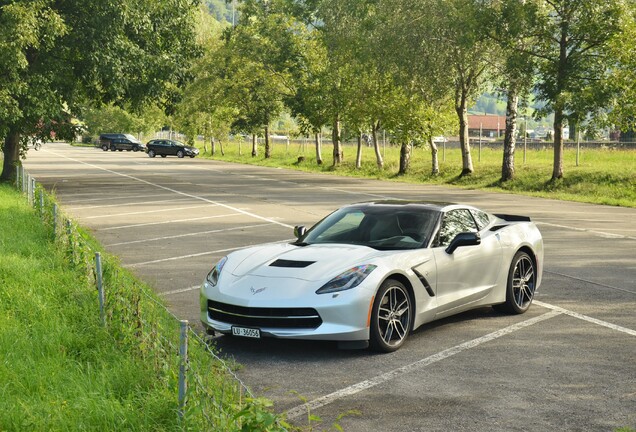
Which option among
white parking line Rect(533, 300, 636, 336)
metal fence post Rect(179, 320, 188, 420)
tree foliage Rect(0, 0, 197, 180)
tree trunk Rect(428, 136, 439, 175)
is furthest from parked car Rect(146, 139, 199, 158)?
metal fence post Rect(179, 320, 188, 420)

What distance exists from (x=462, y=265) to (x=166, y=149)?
73.5 m

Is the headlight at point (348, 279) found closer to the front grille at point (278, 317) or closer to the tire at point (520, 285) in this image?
the front grille at point (278, 317)

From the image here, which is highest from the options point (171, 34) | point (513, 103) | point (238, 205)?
point (171, 34)

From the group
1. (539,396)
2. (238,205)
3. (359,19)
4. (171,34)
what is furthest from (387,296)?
(359,19)

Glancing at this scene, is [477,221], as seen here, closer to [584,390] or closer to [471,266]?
[471,266]

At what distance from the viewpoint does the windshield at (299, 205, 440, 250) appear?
9.13m

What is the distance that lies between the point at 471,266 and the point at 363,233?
114 centimetres

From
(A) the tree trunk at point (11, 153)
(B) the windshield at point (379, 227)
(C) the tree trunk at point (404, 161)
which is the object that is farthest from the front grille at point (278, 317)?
(C) the tree trunk at point (404, 161)

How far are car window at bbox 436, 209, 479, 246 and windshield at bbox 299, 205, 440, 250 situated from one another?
0.40 ft

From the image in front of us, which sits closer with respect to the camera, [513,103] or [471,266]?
[471,266]

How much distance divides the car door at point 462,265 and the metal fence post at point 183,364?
13.8ft

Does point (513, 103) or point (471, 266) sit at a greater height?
point (513, 103)

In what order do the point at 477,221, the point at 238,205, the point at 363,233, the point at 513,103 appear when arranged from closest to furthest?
the point at 363,233 → the point at 477,221 → the point at 238,205 → the point at 513,103

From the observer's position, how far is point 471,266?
942 centimetres
